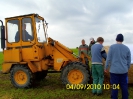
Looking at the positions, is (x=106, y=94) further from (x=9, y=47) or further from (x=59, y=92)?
(x=9, y=47)

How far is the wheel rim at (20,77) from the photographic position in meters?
8.45

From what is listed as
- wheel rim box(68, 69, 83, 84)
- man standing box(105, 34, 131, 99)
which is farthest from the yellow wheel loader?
man standing box(105, 34, 131, 99)

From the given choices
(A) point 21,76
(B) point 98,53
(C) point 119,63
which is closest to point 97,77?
(B) point 98,53

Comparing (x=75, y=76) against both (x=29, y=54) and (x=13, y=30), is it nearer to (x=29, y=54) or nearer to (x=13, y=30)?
(x=29, y=54)

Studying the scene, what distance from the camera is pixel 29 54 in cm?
845

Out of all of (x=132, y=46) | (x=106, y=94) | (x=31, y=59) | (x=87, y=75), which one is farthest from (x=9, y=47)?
(x=132, y=46)

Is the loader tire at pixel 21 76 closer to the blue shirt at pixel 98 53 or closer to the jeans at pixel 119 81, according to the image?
the blue shirt at pixel 98 53

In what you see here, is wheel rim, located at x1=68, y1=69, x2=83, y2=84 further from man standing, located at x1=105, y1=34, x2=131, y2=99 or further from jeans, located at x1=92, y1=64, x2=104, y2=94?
man standing, located at x1=105, y1=34, x2=131, y2=99

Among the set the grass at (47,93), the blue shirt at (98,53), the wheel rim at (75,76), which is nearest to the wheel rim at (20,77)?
the grass at (47,93)

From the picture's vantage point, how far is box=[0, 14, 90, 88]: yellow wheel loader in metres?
8.31

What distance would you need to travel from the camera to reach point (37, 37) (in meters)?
8.41

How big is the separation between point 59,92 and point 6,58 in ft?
8.54

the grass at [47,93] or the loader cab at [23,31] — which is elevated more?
the loader cab at [23,31]

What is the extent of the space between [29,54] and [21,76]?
2.95 ft
